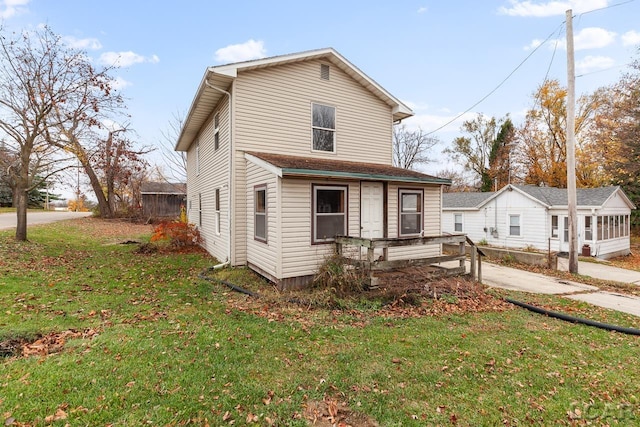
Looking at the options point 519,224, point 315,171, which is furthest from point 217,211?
point 519,224

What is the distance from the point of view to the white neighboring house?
1642cm

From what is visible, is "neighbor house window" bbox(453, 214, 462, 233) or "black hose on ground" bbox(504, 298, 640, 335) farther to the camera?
"neighbor house window" bbox(453, 214, 462, 233)

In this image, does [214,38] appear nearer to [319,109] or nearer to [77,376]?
[319,109]

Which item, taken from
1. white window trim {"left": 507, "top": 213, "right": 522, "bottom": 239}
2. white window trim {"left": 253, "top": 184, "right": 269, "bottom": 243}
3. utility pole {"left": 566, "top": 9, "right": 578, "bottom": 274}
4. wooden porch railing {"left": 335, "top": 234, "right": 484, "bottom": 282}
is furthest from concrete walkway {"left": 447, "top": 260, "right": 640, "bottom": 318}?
white window trim {"left": 253, "top": 184, "right": 269, "bottom": 243}

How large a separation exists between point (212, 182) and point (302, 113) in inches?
176

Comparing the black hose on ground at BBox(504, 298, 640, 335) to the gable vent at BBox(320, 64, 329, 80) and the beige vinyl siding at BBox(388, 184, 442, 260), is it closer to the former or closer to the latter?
Answer: the beige vinyl siding at BBox(388, 184, 442, 260)

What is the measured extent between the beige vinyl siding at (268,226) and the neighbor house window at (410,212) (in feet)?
13.4

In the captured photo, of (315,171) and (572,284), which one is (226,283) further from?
(572,284)

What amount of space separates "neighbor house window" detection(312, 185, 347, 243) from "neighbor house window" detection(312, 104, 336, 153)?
249 centimetres

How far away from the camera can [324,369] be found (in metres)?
3.87

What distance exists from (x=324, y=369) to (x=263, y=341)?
1153 mm

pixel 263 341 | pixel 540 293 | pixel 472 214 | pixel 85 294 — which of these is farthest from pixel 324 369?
pixel 472 214

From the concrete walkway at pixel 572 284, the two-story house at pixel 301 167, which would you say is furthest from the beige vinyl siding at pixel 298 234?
the concrete walkway at pixel 572 284

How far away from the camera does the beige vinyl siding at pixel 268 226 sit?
7.34 m
